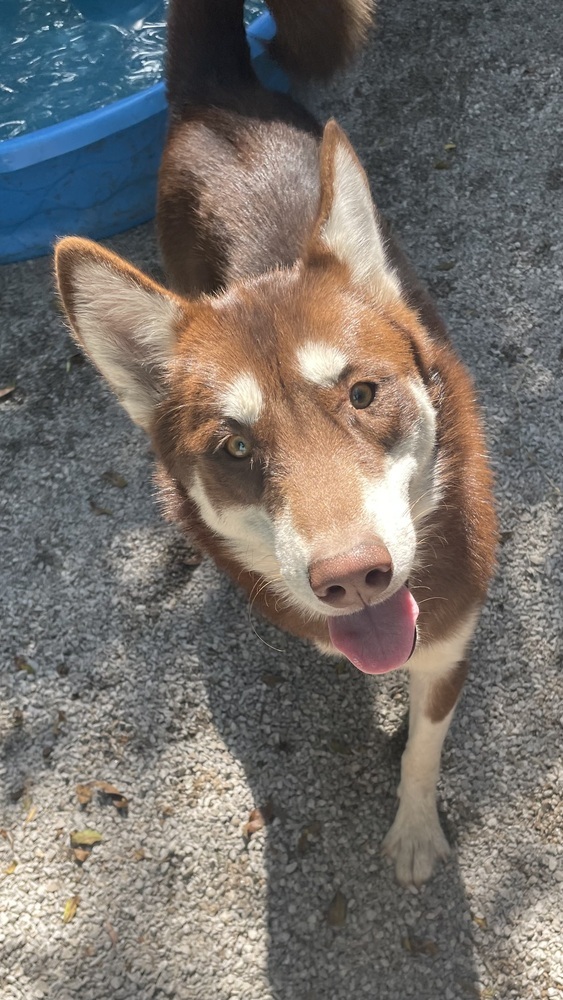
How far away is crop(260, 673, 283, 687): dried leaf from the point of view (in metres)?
3.49

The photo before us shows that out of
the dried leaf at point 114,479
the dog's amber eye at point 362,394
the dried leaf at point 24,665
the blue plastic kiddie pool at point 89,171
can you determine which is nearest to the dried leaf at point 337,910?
the dried leaf at point 24,665

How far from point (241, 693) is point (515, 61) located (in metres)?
3.95

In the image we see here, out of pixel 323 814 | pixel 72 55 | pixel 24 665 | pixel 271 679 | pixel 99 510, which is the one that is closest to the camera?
pixel 323 814

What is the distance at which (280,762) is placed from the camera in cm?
334

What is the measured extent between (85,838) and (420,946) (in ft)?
4.23

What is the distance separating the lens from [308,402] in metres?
2.24

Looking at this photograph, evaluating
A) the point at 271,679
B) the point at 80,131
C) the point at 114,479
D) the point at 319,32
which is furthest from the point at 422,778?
the point at 80,131

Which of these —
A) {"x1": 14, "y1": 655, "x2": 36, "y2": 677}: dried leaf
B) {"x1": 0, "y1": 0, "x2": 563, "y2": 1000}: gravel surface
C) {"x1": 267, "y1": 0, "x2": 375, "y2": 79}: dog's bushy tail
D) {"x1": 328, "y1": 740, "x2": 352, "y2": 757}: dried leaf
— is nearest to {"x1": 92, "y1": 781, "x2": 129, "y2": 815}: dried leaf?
{"x1": 0, "y1": 0, "x2": 563, "y2": 1000}: gravel surface

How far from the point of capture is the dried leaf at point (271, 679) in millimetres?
3492

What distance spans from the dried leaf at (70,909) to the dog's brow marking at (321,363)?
7.11ft

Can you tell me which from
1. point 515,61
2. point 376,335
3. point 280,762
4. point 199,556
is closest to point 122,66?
point 515,61

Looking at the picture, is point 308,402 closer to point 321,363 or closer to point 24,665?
point 321,363

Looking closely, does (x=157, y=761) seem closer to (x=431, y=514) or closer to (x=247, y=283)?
(x=431, y=514)

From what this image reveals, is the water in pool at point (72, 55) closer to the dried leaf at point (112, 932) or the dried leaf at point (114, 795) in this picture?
the dried leaf at point (114, 795)
